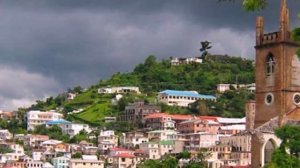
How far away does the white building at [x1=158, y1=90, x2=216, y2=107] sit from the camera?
452ft

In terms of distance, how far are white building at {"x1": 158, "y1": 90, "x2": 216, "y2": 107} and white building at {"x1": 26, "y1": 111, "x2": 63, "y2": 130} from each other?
19807mm

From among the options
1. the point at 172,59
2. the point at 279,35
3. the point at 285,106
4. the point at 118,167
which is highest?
the point at 172,59

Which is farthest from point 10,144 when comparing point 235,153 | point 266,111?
point 266,111

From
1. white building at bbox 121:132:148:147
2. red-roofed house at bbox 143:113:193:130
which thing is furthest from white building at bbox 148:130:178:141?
red-roofed house at bbox 143:113:193:130

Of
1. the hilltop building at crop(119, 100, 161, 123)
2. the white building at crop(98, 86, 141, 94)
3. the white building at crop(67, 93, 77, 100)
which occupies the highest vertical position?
the white building at crop(98, 86, 141, 94)

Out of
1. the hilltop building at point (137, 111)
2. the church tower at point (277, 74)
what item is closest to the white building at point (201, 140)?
the hilltop building at point (137, 111)

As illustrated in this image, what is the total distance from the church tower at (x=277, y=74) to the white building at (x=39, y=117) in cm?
10269

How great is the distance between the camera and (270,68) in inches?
1661

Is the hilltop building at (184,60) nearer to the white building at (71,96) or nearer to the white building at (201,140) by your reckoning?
the white building at (71,96)

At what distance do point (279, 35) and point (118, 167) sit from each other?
217 ft

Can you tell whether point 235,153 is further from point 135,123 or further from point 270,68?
point 270,68

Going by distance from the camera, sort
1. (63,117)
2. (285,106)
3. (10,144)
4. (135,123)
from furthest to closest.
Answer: (63,117) → (135,123) → (10,144) → (285,106)

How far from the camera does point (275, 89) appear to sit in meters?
41.6

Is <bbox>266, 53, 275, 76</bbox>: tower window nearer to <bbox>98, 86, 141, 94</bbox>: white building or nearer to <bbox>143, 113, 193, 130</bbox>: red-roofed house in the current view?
<bbox>143, 113, 193, 130</bbox>: red-roofed house
